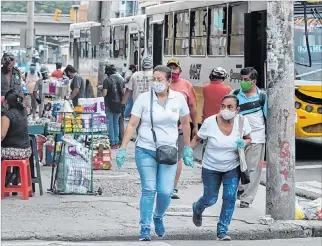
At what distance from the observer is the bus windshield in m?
17.6

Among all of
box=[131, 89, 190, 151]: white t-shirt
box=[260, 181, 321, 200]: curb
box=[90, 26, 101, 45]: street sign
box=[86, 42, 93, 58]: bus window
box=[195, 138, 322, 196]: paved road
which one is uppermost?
box=[90, 26, 101, 45]: street sign

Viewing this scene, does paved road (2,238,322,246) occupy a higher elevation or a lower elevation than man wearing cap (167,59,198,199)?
lower

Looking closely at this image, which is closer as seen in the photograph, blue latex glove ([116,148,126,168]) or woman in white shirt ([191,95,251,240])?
blue latex glove ([116,148,126,168])

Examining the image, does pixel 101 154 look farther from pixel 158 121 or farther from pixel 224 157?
pixel 158 121

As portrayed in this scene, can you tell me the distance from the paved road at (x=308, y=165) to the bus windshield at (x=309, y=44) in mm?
1646

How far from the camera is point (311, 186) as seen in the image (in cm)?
1438

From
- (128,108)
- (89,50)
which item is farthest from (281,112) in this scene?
(89,50)

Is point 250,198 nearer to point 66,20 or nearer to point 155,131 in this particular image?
point 155,131

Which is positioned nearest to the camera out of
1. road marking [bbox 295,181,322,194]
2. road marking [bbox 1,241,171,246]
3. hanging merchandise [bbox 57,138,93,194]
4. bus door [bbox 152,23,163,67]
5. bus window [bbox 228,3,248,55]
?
road marking [bbox 1,241,171,246]

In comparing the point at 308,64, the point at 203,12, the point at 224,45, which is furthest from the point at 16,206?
the point at 203,12

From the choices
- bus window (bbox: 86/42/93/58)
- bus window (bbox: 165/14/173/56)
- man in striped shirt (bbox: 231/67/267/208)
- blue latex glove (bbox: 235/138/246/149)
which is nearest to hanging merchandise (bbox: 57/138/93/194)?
man in striped shirt (bbox: 231/67/267/208)

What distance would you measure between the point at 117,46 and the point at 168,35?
8.25 meters

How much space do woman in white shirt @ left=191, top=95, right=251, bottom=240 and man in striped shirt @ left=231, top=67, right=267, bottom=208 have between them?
1.94 meters

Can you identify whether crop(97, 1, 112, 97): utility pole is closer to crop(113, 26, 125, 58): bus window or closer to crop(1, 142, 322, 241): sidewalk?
crop(1, 142, 322, 241): sidewalk
